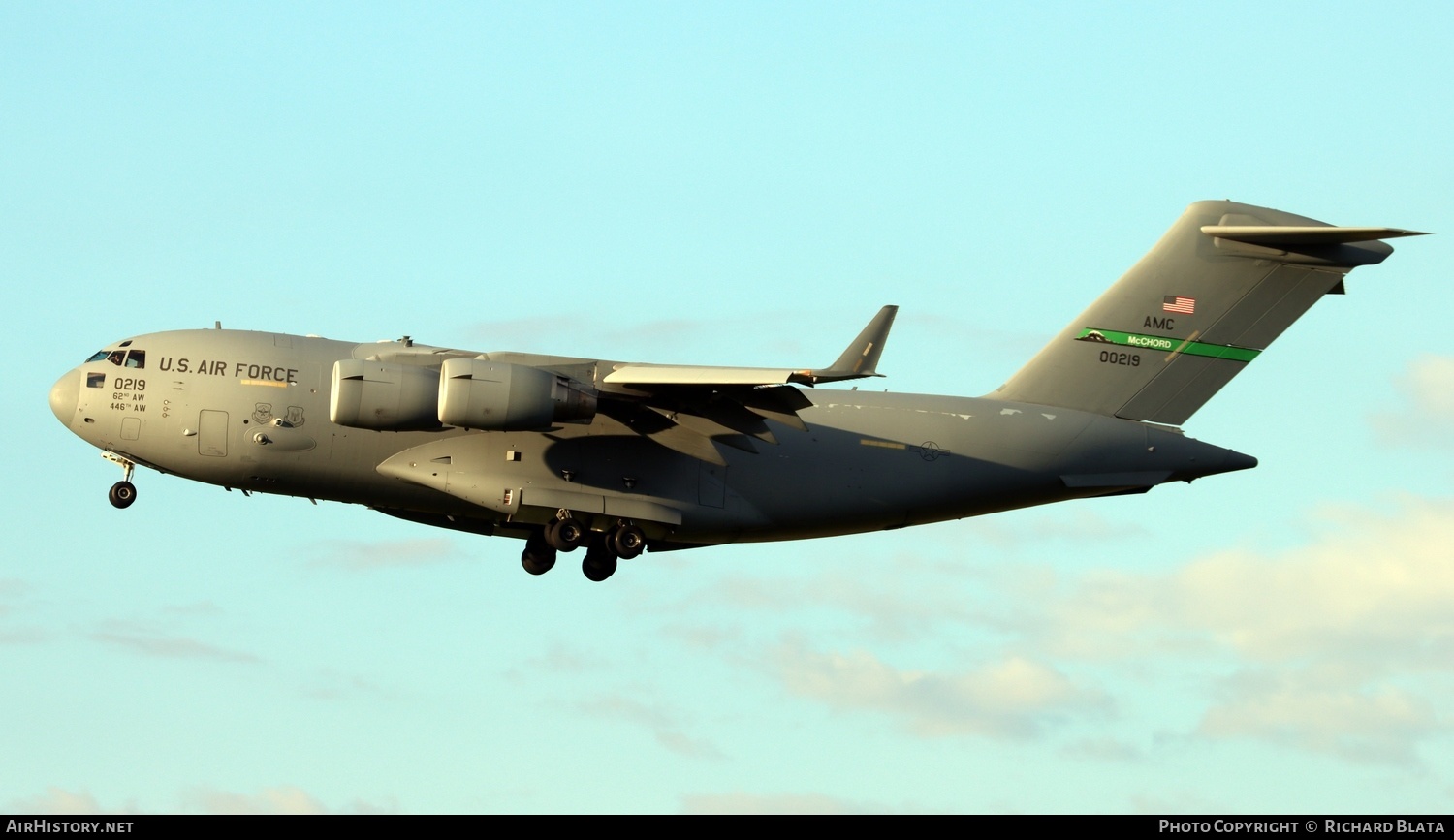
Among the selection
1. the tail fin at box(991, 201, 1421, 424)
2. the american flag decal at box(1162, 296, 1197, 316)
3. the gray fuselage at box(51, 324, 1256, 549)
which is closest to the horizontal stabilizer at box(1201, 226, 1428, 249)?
the tail fin at box(991, 201, 1421, 424)

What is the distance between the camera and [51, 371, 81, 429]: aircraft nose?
62.7 feet

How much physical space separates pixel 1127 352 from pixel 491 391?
24.4ft

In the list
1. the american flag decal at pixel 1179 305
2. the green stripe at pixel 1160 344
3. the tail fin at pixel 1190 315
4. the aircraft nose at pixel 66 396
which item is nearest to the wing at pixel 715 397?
the tail fin at pixel 1190 315

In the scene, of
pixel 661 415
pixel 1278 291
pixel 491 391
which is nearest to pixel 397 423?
pixel 491 391

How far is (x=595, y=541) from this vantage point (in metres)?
20.3

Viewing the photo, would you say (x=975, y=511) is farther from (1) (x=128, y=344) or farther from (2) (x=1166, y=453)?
(1) (x=128, y=344)

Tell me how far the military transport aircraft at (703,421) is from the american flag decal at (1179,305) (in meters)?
0.02

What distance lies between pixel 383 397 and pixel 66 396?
3.49 meters

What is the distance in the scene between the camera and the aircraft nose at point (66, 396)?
1911 centimetres

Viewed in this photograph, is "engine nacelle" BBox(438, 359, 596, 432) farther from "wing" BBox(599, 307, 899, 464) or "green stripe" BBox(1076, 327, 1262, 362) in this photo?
"green stripe" BBox(1076, 327, 1262, 362)

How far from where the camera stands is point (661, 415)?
1941 centimetres

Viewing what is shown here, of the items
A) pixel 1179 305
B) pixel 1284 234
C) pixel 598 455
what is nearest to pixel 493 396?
pixel 598 455

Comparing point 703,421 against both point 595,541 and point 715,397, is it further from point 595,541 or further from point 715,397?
point 595,541
